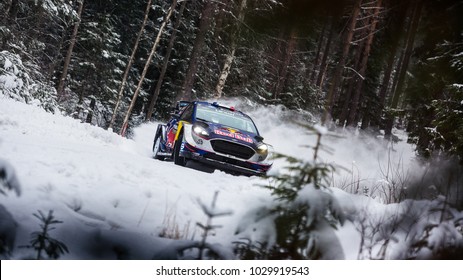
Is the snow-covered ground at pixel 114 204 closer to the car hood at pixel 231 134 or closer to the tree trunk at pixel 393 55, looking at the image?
the tree trunk at pixel 393 55

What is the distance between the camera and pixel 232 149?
19.4 ft

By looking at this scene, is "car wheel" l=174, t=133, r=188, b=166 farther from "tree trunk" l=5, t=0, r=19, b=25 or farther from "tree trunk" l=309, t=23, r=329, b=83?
"tree trunk" l=5, t=0, r=19, b=25

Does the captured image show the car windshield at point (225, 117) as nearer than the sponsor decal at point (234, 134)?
No

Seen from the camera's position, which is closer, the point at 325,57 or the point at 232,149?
the point at 325,57

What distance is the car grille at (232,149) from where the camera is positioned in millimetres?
5836

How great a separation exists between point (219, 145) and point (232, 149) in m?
0.20

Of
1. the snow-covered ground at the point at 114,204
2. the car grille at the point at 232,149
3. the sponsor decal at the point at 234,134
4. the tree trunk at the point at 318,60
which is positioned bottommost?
the snow-covered ground at the point at 114,204

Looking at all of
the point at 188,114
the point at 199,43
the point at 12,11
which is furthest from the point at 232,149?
the point at 12,11

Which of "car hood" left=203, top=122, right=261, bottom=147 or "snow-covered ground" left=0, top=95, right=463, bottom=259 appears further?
"car hood" left=203, top=122, right=261, bottom=147

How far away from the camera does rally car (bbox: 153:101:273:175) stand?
5.78m

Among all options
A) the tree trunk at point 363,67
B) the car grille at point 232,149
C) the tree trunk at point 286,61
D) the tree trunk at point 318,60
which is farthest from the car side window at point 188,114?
the tree trunk at point 363,67

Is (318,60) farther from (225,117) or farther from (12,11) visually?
(12,11)

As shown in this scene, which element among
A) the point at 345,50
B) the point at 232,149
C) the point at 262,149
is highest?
the point at 345,50

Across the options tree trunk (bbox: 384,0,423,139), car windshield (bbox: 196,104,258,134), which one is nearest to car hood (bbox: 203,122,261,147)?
car windshield (bbox: 196,104,258,134)
